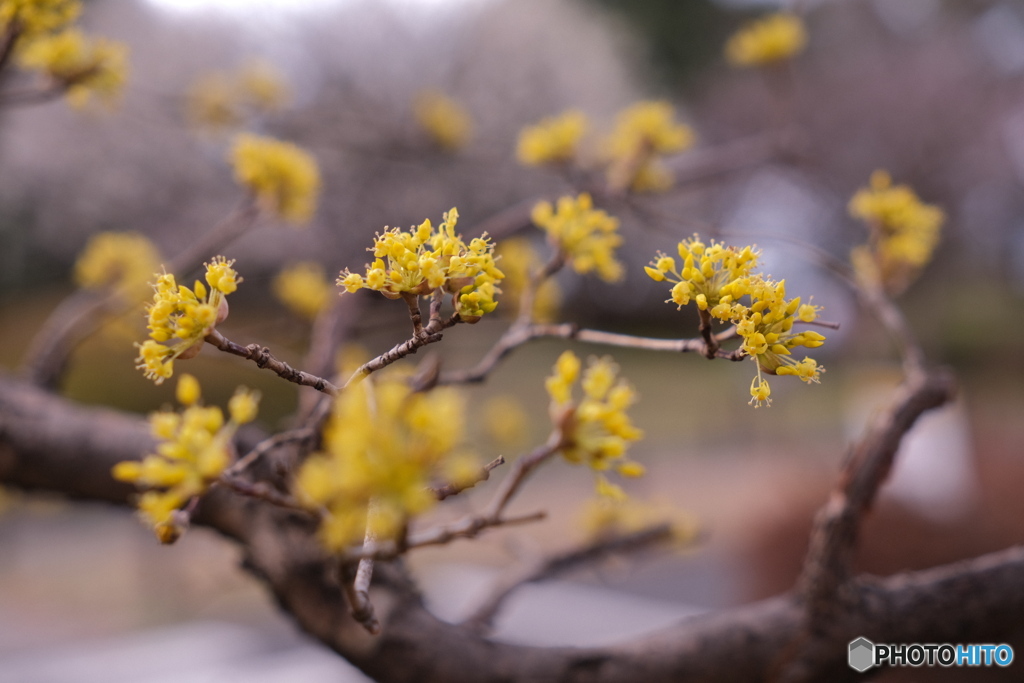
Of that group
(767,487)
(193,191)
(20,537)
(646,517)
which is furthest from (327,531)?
(193,191)

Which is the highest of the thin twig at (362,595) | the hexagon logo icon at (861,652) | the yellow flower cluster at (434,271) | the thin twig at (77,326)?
the thin twig at (77,326)

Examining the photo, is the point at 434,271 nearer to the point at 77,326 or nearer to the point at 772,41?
the point at 77,326

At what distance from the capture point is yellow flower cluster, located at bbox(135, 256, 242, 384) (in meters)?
0.43

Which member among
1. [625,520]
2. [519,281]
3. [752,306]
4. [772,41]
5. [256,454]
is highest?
[772,41]

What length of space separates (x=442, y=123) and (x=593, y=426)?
1.57 metres

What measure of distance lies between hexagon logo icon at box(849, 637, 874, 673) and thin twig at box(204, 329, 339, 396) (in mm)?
664

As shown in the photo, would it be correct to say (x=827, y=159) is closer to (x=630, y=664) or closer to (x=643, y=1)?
(x=643, y=1)

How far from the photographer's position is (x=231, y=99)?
5.90 ft

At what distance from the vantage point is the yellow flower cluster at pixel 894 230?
0.82 meters

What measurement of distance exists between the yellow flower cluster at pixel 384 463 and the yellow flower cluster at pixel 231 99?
1.57 m

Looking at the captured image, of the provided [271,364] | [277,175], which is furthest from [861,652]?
[277,175]

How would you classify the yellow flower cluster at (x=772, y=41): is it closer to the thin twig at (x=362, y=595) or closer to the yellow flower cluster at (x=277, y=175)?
the yellow flower cluster at (x=277, y=175)

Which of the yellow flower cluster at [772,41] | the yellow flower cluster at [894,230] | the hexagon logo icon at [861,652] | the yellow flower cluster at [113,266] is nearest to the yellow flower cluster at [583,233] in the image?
the yellow flower cluster at [894,230]

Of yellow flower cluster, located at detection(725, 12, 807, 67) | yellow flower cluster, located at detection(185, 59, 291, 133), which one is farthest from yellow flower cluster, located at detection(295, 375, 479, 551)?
yellow flower cluster, located at detection(185, 59, 291, 133)
